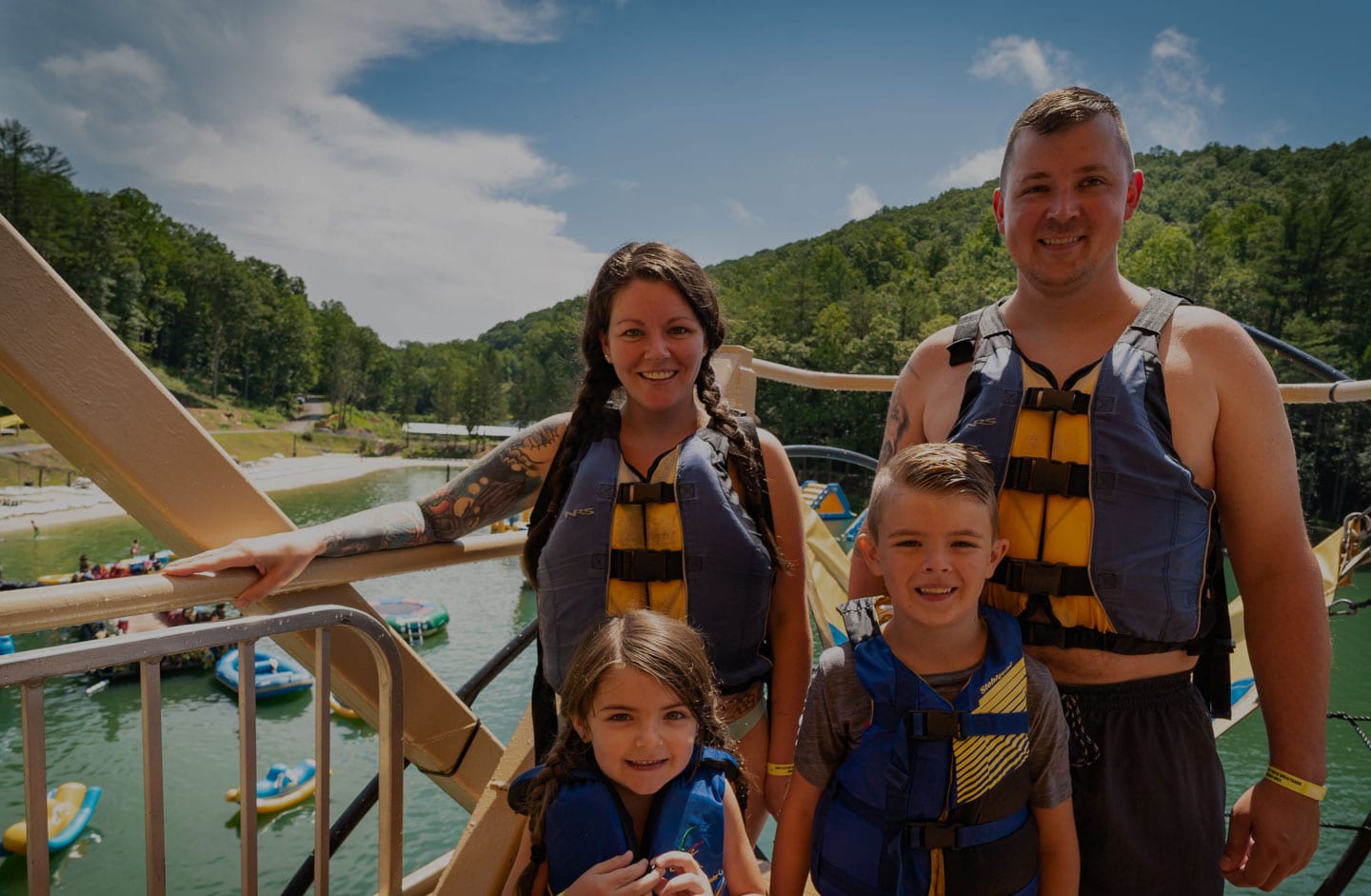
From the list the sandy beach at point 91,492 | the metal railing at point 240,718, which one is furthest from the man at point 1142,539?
the sandy beach at point 91,492

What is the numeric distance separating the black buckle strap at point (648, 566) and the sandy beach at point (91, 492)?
121 feet

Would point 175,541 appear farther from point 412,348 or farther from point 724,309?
point 412,348

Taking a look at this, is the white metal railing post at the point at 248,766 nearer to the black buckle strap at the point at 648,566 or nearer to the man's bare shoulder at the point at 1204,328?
the black buckle strap at the point at 648,566

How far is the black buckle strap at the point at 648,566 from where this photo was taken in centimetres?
193

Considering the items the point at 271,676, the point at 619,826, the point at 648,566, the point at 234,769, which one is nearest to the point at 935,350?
the point at 648,566

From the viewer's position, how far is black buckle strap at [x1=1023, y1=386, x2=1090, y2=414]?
1.68m

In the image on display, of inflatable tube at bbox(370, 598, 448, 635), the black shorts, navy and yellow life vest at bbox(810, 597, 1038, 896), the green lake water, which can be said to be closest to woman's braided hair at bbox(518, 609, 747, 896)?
navy and yellow life vest at bbox(810, 597, 1038, 896)

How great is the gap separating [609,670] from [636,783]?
0.74ft

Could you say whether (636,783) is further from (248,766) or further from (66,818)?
(66,818)

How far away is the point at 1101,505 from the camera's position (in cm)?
164

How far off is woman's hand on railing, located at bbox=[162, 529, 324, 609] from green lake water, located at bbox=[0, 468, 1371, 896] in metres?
13.2

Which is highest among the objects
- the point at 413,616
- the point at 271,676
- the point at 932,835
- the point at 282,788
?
the point at 932,835

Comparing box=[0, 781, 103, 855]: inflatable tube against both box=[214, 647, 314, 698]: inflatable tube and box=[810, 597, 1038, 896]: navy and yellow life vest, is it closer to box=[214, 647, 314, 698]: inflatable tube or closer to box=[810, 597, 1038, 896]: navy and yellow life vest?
box=[214, 647, 314, 698]: inflatable tube

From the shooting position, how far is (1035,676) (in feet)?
5.29
